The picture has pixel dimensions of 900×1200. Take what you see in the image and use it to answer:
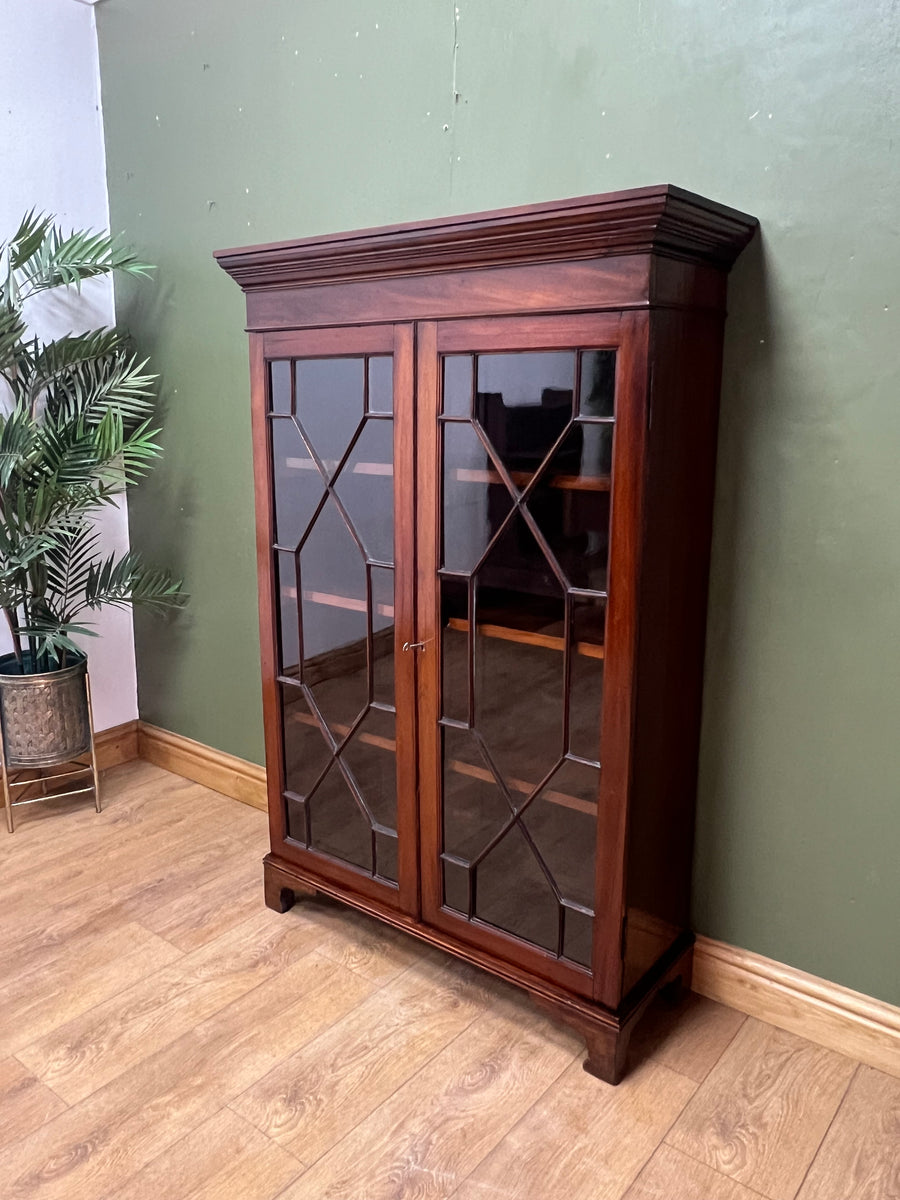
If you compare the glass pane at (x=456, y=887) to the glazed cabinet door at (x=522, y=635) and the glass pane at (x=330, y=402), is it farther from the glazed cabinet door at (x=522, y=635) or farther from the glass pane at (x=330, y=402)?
the glass pane at (x=330, y=402)

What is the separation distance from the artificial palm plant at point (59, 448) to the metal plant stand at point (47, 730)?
8 centimetres

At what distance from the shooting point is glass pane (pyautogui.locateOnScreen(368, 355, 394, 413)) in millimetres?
1740

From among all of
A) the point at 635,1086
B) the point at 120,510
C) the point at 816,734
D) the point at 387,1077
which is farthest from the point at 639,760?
the point at 120,510

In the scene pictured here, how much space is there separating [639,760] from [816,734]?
0.36 metres

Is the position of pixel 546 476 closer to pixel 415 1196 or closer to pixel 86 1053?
pixel 415 1196

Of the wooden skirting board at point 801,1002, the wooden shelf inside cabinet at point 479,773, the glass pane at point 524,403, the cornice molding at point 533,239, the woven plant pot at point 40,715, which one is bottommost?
the wooden skirting board at point 801,1002

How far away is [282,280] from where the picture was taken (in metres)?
1.85

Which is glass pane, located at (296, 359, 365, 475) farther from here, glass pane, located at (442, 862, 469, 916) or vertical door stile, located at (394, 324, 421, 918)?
glass pane, located at (442, 862, 469, 916)

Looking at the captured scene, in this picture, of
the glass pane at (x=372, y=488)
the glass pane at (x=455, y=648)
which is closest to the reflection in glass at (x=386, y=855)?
the glass pane at (x=455, y=648)

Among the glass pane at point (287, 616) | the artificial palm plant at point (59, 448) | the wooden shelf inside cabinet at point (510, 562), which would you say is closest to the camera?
the wooden shelf inside cabinet at point (510, 562)

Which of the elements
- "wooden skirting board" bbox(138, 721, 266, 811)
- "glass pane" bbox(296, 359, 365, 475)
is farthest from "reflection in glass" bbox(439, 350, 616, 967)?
"wooden skirting board" bbox(138, 721, 266, 811)

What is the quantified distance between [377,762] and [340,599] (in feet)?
1.17

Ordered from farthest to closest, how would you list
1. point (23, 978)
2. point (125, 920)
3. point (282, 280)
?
point (125, 920) < point (23, 978) < point (282, 280)

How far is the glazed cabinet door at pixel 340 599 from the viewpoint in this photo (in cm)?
179
